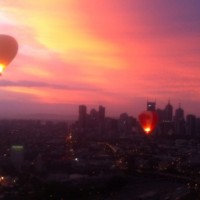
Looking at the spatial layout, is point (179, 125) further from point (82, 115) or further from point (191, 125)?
point (82, 115)

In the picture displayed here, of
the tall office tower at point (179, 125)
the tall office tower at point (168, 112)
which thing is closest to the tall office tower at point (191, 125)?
the tall office tower at point (179, 125)

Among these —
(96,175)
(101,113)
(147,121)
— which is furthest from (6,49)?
(101,113)

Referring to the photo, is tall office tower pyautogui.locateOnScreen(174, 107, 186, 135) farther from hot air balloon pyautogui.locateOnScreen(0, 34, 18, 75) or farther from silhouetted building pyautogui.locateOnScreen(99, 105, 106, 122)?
hot air balloon pyautogui.locateOnScreen(0, 34, 18, 75)

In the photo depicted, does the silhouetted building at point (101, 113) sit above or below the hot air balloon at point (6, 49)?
above

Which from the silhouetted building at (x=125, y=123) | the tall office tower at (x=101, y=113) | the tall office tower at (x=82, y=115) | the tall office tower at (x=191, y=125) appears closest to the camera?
the tall office tower at (x=191, y=125)

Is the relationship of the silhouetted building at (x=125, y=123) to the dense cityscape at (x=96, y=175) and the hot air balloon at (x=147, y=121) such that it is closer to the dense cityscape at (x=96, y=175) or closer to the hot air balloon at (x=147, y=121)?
the dense cityscape at (x=96, y=175)

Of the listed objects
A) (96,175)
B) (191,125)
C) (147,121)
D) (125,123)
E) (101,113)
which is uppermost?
(101,113)

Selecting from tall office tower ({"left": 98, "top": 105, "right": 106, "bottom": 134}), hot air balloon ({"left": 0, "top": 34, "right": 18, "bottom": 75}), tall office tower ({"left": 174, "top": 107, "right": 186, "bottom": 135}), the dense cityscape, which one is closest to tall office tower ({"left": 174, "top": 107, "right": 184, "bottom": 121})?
tall office tower ({"left": 174, "top": 107, "right": 186, "bottom": 135})

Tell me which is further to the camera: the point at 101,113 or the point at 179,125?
the point at 101,113

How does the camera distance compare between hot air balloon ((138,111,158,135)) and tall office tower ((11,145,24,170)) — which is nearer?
hot air balloon ((138,111,158,135))
